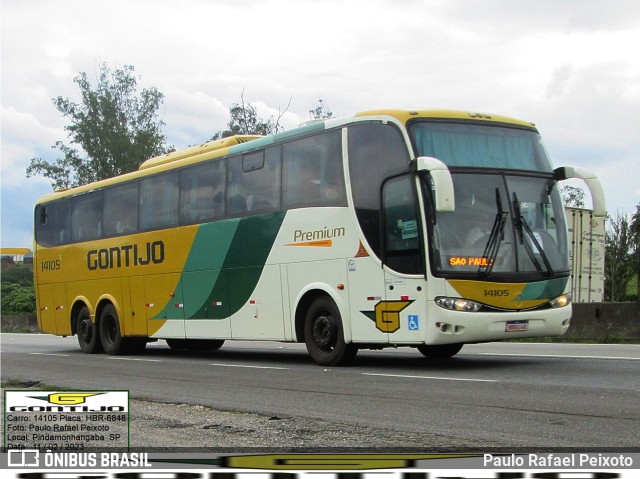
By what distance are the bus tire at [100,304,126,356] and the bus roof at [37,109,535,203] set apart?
284 cm

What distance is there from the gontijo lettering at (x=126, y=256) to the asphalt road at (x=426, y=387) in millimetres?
2081

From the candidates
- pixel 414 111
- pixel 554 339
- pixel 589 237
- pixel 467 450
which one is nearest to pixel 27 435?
pixel 467 450

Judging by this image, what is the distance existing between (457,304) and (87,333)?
39.5 ft

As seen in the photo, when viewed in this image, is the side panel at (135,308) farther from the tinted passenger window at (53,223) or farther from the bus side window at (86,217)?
the tinted passenger window at (53,223)

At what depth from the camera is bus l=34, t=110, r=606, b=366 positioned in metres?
13.9

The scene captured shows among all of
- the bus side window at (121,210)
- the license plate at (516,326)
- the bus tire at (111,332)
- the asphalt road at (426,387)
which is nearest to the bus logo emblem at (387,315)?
the asphalt road at (426,387)

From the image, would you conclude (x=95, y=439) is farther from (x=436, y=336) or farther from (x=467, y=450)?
(x=436, y=336)

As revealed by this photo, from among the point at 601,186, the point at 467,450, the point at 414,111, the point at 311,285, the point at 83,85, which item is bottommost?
the point at 467,450

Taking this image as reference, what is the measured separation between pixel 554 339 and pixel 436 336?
34.6 ft

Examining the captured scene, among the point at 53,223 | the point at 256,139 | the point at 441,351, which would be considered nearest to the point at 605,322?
the point at 441,351

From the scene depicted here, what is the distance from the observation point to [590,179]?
15.1 metres

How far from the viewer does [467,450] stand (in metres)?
7.34

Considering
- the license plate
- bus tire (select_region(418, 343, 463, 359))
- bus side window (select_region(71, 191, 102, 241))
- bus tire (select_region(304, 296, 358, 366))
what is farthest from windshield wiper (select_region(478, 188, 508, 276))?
bus side window (select_region(71, 191, 102, 241))

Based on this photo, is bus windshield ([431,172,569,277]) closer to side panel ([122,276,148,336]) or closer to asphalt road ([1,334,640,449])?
asphalt road ([1,334,640,449])
